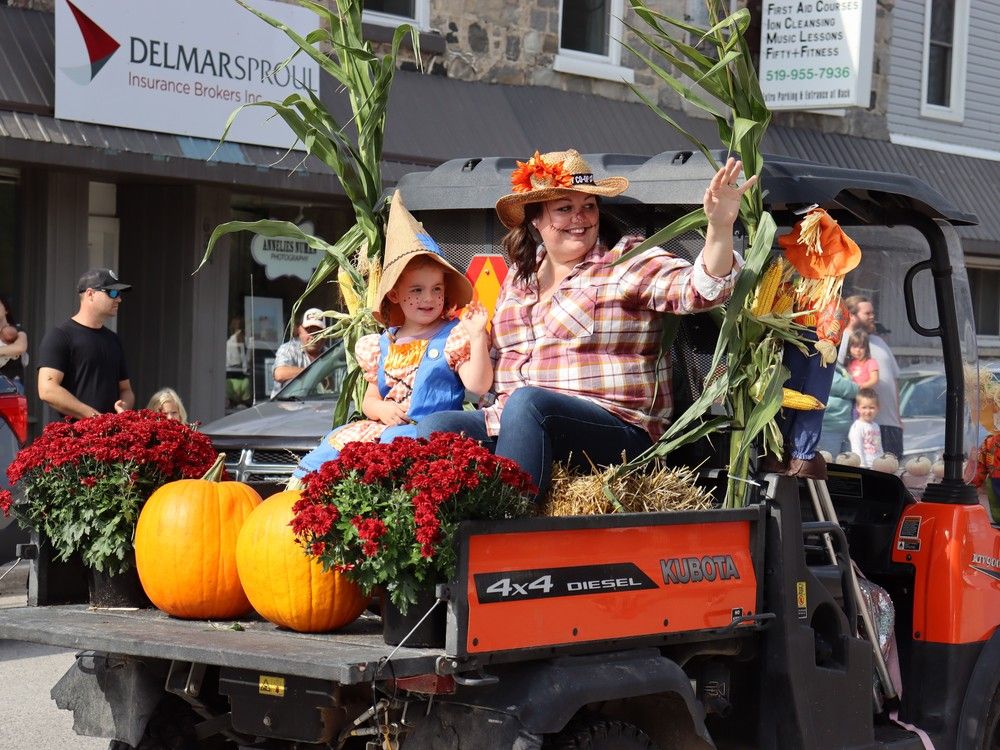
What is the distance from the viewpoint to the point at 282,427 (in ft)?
30.0

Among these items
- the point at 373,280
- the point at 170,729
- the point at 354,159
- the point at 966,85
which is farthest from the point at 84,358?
the point at 966,85

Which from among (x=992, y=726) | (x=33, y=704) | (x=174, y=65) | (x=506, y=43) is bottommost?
(x=33, y=704)

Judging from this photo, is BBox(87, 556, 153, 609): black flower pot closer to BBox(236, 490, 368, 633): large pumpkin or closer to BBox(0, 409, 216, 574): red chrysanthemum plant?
BBox(0, 409, 216, 574): red chrysanthemum plant

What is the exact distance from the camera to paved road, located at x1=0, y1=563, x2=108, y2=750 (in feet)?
22.1

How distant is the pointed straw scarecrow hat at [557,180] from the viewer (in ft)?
16.4

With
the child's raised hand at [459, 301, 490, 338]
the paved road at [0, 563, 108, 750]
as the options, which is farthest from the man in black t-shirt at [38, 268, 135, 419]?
the child's raised hand at [459, 301, 490, 338]

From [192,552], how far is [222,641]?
0.47 m

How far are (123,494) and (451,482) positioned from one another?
1.39m

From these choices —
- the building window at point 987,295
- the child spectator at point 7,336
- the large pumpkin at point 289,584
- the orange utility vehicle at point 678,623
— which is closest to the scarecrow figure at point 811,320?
the orange utility vehicle at point 678,623

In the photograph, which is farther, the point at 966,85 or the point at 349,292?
the point at 966,85

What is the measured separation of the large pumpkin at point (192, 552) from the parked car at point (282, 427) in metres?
3.96

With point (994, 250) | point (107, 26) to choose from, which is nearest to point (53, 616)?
point (107, 26)

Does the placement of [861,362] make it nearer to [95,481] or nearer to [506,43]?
[95,481]

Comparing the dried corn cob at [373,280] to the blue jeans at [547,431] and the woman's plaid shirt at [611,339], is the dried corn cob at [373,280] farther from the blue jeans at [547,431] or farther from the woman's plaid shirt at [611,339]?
the blue jeans at [547,431]
